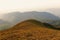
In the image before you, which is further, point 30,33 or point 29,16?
point 29,16

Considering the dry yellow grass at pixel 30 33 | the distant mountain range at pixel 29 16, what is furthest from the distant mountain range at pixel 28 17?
the dry yellow grass at pixel 30 33

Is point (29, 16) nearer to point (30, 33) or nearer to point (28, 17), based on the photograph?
point (28, 17)

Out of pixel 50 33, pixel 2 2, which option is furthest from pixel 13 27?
pixel 50 33

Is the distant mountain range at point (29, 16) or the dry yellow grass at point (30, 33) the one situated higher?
the distant mountain range at point (29, 16)

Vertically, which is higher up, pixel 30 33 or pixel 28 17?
pixel 28 17

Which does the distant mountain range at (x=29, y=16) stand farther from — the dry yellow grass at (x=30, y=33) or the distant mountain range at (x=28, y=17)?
the dry yellow grass at (x=30, y=33)

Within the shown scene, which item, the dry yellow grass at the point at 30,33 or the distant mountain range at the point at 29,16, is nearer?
the dry yellow grass at the point at 30,33

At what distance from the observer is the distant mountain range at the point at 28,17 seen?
12.5 metres

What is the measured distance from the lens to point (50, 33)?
10.5 metres

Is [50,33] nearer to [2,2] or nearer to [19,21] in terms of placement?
[19,21]

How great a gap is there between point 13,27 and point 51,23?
2.41 meters

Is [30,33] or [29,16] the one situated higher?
[29,16]

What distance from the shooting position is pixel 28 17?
12734 millimetres

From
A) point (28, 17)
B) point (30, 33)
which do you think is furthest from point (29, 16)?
point (30, 33)
